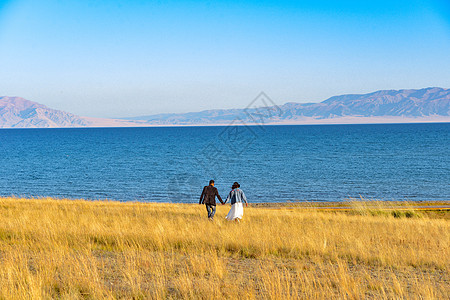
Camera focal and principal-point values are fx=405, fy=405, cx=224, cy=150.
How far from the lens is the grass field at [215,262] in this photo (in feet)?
20.4

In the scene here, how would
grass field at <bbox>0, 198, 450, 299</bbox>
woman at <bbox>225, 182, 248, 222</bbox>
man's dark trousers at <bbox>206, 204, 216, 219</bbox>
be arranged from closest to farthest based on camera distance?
1. grass field at <bbox>0, 198, 450, 299</bbox>
2. woman at <bbox>225, 182, 248, 222</bbox>
3. man's dark trousers at <bbox>206, 204, 216, 219</bbox>

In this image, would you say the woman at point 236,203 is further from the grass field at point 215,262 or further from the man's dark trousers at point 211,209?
the grass field at point 215,262

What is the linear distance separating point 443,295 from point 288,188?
35863 millimetres

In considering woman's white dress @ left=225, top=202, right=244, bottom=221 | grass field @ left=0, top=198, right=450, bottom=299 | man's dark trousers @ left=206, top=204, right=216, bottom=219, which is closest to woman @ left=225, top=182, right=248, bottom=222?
woman's white dress @ left=225, top=202, right=244, bottom=221

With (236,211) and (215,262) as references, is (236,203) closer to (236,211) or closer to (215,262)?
(236,211)

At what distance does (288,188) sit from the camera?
1652 inches

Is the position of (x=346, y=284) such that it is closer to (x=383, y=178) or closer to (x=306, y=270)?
(x=306, y=270)

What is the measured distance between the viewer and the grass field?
20.4ft

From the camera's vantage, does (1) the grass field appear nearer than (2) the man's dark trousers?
Yes

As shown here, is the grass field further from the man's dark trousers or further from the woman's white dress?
the man's dark trousers

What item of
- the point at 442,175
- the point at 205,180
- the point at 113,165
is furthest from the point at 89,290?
the point at 113,165

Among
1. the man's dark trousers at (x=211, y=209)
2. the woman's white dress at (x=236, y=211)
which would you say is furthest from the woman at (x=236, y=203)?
the man's dark trousers at (x=211, y=209)

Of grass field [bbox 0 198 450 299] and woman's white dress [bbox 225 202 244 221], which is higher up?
grass field [bbox 0 198 450 299]

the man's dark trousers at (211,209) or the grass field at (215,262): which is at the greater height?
the grass field at (215,262)
